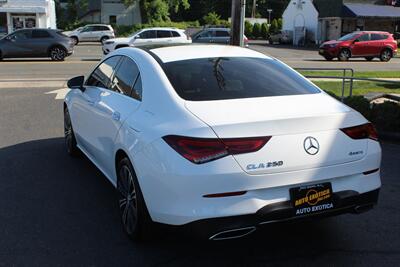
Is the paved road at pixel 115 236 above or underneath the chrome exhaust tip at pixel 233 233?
underneath

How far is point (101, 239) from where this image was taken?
4281mm

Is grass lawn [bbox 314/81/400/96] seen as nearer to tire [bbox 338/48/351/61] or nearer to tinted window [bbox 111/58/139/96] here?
tinted window [bbox 111/58/139/96]

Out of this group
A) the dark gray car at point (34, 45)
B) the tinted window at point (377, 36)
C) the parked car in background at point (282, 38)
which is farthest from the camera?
the parked car in background at point (282, 38)

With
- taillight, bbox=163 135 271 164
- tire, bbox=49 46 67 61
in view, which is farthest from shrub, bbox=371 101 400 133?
tire, bbox=49 46 67 61

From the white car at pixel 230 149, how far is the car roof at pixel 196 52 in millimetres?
38

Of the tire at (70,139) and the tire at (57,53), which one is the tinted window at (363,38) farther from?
the tire at (70,139)

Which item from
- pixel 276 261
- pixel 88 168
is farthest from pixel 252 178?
pixel 88 168

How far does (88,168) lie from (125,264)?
272 centimetres

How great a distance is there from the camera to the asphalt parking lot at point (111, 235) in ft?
12.9

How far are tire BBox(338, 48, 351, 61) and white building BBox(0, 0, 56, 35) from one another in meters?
27.7

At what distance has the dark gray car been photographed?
23938 mm

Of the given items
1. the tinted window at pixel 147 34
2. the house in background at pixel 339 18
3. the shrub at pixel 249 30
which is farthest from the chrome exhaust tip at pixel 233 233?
the shrub at pixel 249 30

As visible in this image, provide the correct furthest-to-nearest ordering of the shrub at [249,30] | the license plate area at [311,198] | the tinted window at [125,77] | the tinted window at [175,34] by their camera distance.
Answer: the shrub at [249,30] < the tinted window at [175,34] < the tinted window at [125,77] < the license plate area at [311,198]

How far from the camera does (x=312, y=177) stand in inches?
140
